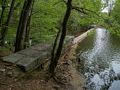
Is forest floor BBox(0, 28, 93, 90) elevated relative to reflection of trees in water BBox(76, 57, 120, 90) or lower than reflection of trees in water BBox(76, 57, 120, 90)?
elevated

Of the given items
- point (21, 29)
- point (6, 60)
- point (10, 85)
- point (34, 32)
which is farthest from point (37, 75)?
point (34, 32)

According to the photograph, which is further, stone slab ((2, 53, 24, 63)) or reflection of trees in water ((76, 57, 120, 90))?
reflection of trees in water ((76, 57, 120, 90))

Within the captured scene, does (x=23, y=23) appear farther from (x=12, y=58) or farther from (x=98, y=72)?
(x=98, y=72)

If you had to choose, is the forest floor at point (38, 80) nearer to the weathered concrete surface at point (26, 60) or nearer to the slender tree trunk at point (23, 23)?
the weathered concrete surface at point (26, 60)

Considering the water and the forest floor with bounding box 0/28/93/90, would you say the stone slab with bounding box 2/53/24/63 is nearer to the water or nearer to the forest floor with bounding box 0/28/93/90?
the forest floor with bounding box 0/28/93/90

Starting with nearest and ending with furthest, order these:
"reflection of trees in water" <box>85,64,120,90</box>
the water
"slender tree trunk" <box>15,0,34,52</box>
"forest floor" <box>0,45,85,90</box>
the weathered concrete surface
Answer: "forest floor" <box>0,45,85,90</box> < the weathered concrete surface < "reflection of trees in water" <box>85,64,120,90</box> < "slender tree trunk" <box>15,0,34,52</box> < the water

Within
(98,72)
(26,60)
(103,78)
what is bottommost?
(103,78)

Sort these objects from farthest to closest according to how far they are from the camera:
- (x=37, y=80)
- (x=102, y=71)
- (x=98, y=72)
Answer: (x=102, y=71) → (x=98, y=72) → (x=37, y=80)

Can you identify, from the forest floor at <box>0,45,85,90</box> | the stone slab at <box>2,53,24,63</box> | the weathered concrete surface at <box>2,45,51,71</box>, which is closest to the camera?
the forest floor at <box>0,45,85,90</box>

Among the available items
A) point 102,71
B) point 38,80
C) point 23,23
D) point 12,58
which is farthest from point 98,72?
point 12,58

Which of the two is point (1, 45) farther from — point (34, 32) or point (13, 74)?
point (13, 74)

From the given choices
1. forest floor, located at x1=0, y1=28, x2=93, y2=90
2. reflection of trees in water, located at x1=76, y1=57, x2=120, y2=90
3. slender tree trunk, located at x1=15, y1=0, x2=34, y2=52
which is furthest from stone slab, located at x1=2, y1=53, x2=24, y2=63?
reflection of trees in water, located at x1=76, y1=57, x2=120, y2=90

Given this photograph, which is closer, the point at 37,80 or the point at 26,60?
the point at 37,80

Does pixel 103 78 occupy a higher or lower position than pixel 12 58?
lower
